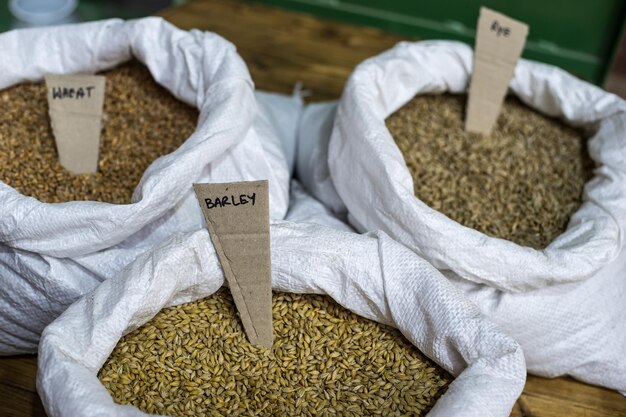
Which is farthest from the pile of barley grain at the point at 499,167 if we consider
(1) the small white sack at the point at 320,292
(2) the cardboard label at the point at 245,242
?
(2) the cardboard label at the point at 245,242

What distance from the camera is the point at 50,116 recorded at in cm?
122

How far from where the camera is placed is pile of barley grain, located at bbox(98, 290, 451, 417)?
0.92 metres

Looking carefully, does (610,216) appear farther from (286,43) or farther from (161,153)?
(286,43)

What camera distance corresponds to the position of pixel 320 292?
1004 millimetres

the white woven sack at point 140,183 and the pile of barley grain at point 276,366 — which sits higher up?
the white woven sack at point 140,183

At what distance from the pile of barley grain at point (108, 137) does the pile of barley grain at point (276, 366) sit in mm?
312

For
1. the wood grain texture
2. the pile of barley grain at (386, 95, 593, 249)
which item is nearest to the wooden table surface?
the wood grain texture

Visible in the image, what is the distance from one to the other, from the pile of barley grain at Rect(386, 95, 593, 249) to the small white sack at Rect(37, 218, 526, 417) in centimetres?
30

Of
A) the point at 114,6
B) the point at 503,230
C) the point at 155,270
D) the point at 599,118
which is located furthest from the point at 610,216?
the point at 114,6

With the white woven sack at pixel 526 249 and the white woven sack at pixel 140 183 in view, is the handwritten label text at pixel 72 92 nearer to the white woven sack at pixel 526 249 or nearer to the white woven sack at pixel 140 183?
the white woven sack at pixel 140 183

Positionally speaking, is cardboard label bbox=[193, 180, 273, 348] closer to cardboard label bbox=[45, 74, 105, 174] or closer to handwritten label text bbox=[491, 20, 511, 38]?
cardboard label bbox=[45, 74, 105, 174]

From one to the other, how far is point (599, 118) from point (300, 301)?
0.83 m

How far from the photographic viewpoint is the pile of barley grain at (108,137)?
1.17 metres

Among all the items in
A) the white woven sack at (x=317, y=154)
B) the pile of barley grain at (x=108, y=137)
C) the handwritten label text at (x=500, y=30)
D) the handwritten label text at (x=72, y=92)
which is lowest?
the white woven sack at (x=317, y=154)
